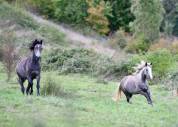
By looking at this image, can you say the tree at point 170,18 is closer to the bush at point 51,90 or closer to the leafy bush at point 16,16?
the leafy bush at point 16,16

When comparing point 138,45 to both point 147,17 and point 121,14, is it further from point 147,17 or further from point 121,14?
point 121,14

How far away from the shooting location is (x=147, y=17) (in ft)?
171

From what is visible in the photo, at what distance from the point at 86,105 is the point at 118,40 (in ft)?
118

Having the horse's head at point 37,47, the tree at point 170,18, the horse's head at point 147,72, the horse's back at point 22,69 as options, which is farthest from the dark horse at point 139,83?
the tree at point 170,18

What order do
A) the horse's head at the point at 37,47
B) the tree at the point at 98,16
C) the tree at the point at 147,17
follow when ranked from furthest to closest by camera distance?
the tree at the point at 98,16
the tree at the point at 147,17
the horse's head at the point at 37,47

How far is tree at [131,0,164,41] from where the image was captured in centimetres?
5200

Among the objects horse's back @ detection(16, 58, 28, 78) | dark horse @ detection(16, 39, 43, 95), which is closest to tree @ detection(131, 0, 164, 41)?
horse's back @ detection(16, 58, 28, 78)

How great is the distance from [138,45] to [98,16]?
23.9 feet

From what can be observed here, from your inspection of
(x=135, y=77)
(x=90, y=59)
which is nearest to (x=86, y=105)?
(x=135, y=77)

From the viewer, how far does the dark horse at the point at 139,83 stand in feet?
64.0

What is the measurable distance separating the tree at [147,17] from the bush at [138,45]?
50cm

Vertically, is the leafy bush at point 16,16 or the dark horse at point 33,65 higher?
the leafy bush at point 16,16

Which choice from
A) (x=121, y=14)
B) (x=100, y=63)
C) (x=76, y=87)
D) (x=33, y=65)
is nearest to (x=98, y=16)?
(x=121, y=14)

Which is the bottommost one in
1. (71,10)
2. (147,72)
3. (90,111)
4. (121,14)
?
(90,111)
